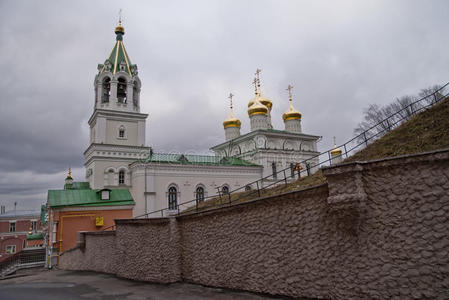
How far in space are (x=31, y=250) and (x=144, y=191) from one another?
29.3 feet

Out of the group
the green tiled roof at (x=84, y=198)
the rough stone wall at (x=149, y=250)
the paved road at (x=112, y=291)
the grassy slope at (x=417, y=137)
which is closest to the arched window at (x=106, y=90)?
the green tiled roof at (x=84, y=198)

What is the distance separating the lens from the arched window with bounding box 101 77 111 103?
2741cm

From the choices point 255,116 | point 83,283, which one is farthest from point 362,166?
point 255,116

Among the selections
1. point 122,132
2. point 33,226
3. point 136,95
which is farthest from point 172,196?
point 33,226

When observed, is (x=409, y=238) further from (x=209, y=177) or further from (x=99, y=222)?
(x=209, y=177)

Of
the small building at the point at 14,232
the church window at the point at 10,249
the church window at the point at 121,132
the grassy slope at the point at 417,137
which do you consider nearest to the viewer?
the grassy slope at the point at 417,137

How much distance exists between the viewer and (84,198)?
20016 millimetres

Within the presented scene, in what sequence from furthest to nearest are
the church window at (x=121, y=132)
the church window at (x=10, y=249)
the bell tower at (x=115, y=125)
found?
the church window at (x=10, y=249) < the church window at (x=121, y=132) < the bell tower at (x=115, y=125)

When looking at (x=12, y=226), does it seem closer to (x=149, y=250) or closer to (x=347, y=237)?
(x=149, y=250)

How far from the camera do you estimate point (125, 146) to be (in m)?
26.6

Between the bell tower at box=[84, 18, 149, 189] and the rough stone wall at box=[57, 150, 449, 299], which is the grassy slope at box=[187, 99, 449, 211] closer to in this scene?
the rough stone wall at box=[57, 150, 449, 299]

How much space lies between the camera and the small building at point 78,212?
18344 millimetres

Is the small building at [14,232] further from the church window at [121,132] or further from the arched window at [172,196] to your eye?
the arched window at [172,196]

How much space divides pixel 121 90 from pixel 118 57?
314cm
